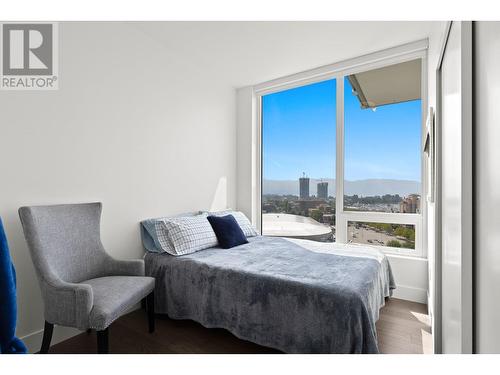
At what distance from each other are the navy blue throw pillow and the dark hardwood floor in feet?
2.66

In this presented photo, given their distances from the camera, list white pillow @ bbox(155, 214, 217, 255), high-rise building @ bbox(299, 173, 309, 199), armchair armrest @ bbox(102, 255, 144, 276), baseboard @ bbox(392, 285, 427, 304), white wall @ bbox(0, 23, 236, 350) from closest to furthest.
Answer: white wall @ bbox(0, 23, 236, 350)
armchair armrest @ bbox(102, 255, 144, 276)
white pillow @ bbox(155, 214, 217, 255)
baseboard @ bbox(392, 285, 427, 304)
high-rise building @ bbox(299, 173, 309, 199)

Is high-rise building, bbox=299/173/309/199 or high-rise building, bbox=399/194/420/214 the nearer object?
high-rise building, bbox=399/194/420/214

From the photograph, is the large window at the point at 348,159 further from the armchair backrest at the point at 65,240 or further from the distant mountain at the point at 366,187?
the armchair backrest at the point at 65,240

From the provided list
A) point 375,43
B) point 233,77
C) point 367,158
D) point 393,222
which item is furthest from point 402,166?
point 233,77

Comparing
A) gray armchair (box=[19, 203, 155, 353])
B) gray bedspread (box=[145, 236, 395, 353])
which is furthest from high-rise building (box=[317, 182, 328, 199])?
gray armchair (box=[19, 203, 155, 353])

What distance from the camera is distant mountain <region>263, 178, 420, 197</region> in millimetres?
3211

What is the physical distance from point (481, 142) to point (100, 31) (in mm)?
2893

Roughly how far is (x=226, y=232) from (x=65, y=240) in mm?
1431

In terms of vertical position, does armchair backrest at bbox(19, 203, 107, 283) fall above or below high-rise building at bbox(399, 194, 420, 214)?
below

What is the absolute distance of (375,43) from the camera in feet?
9.91

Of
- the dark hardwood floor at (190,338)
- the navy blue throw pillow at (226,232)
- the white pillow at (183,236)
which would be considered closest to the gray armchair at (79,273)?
the dark hardwood floor at (190,338)

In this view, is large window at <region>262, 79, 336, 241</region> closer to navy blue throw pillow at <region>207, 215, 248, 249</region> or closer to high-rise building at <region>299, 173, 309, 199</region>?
high-rise building at <region>299, 173, 309, 199</region>

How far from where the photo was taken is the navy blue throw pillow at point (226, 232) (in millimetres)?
2949
